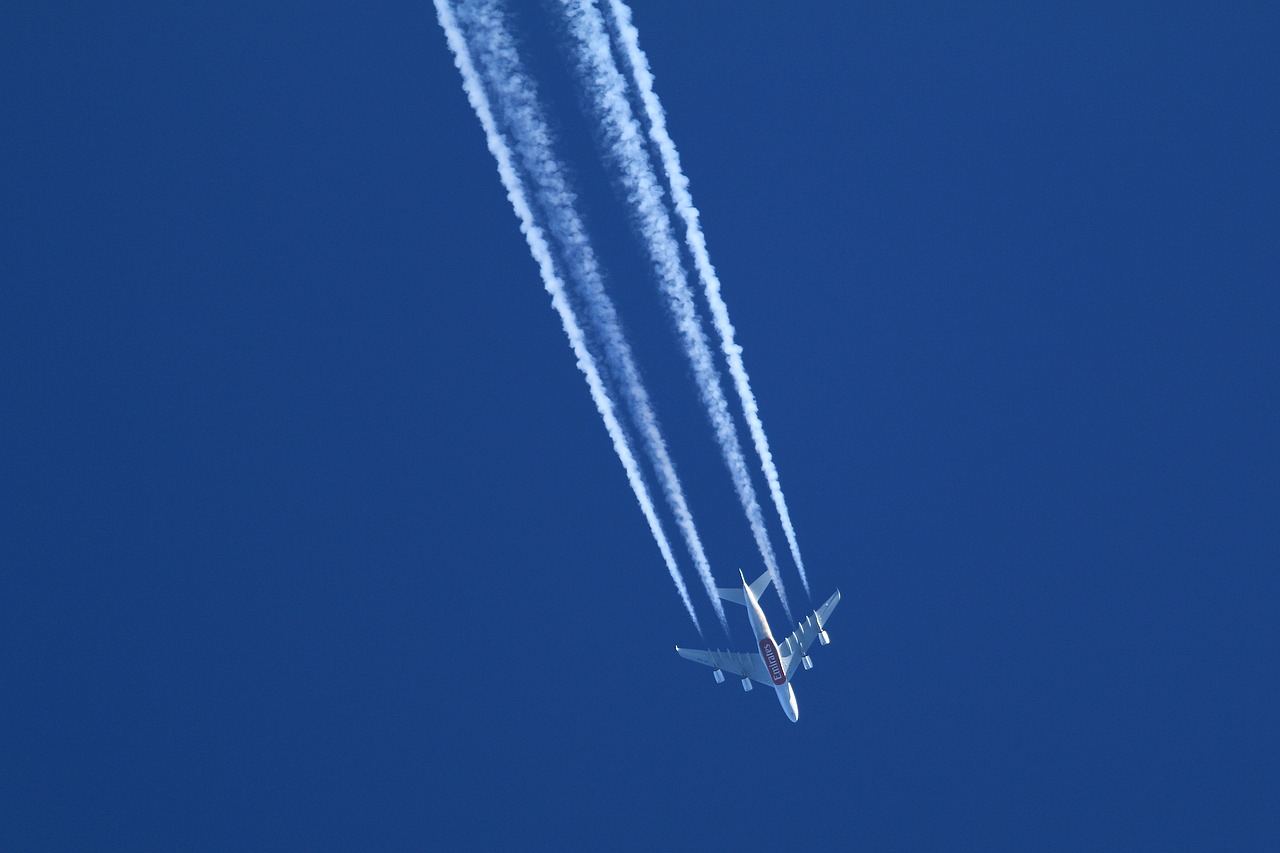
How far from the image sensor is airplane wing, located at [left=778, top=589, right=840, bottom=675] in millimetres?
24812

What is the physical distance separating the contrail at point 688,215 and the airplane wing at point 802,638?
2.42 meters

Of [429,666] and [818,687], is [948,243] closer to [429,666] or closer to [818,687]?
[818,687]

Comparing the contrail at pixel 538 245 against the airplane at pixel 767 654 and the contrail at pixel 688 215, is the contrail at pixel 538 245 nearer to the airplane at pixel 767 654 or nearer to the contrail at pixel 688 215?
the airplane at pixel 767 654

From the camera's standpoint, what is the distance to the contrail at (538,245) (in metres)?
20.4

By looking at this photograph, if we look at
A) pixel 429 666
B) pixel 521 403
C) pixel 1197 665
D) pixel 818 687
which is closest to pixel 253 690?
pixel 429 666

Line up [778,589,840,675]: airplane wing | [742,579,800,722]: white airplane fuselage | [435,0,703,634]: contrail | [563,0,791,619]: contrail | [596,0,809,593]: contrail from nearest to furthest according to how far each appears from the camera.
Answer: [435,0,703,634]: contrail → [563,0,791,619]: contrail → [596,0,809,593]: contrail → [742,579,800,722]: white airplane fuselage → [778,589,840,675]: airplane wing

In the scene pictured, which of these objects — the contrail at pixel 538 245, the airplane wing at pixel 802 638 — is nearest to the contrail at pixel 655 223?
the airplane wing at pixel 802 638

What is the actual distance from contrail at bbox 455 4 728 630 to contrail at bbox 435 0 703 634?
35cm

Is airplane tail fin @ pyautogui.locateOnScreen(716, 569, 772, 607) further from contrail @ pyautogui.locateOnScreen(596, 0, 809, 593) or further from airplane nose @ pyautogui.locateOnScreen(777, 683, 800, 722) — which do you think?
airplane nose @ pyautogui.locateOnScreen(777, 683, 800, 722)

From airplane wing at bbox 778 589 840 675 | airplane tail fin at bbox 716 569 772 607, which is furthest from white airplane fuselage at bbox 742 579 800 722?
airplane wing at bbox 778 589 840 675

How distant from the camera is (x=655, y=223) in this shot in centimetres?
2188

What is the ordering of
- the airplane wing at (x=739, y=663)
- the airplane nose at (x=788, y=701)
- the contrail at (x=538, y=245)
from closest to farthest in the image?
1. the contrail at (x=538, y=245)
2. the airplane wing at (x=739, y=663)
3. the airplane nose at (x=788, y=701)

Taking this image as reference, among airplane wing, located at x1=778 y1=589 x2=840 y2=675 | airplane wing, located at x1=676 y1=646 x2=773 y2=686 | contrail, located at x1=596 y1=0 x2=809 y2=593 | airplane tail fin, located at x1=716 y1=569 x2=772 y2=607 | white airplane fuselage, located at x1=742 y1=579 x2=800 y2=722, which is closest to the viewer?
contrail, located at x1=596 y1=0 x2=809 y2=593

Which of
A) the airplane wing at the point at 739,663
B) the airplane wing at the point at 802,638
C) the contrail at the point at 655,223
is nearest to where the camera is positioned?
the contrail at the point at 655,223
